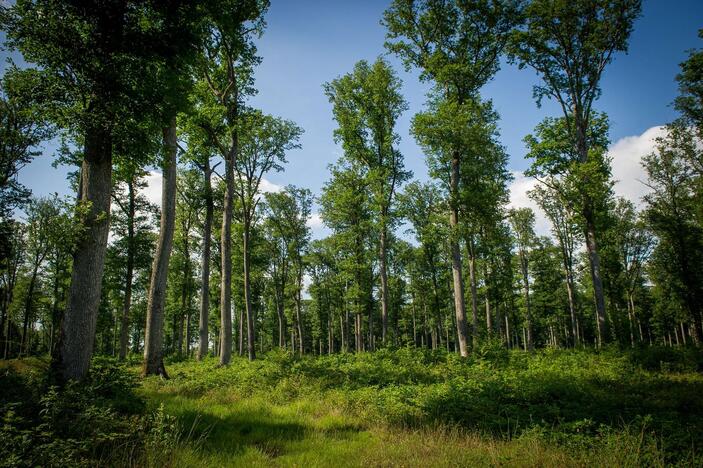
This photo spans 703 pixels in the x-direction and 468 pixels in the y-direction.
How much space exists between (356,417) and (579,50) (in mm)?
20732

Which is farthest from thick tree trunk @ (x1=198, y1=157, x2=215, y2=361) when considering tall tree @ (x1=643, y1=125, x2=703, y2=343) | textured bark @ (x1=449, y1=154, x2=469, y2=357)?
tall tree @ (x1=643, y1=125, x2=703, y2=343)

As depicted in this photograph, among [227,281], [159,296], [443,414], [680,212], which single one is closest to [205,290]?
[227,281]

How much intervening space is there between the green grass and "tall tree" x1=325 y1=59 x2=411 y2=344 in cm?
1023

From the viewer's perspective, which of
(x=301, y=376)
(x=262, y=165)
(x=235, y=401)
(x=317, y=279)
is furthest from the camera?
(x=317, y=279)

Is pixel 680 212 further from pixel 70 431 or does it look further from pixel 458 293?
pixel 70 431

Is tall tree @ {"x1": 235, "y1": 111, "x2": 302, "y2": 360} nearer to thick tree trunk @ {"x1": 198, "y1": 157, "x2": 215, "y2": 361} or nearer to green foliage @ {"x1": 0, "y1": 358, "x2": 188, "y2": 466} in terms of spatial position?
thick tree trunk @ {"x1": 198, "y1": 157, "x2": 215, "y2": 361}

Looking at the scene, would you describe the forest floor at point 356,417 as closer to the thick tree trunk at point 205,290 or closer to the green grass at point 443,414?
the green grass at point 443,414

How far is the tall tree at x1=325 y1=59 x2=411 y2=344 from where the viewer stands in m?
20.0

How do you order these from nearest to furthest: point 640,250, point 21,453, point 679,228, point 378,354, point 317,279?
point 21,453, point 378,354, point 679,228, point 640,250, point 317,279

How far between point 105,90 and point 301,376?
9914 mm

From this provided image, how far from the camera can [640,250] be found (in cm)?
3278

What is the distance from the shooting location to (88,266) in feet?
23.6

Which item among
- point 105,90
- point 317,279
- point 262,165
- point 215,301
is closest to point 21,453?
point 105,90

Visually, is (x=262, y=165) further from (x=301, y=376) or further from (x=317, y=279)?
(x=317, y=279)
